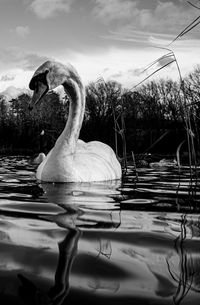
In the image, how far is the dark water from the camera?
5.42ft

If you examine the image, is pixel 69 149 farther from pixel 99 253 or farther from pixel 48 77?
pixel 99 253

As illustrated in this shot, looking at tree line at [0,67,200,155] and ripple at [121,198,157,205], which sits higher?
tree line at [0,67,200,155]

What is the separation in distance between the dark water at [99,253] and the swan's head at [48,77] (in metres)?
2.58

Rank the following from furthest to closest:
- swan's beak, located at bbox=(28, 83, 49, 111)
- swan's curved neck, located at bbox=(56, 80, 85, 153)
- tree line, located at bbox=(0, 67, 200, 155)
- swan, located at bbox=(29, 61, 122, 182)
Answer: tree line, located at bbox=(0, 67, 200, 155) → swan's curved neck, located at bbox=(56, 80, 85, 153) → swan's beak, located at bbox=(28, 83, 49, 111) → swan, located at bbox=(29, 61, 122, 182)

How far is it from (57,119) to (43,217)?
61371 mm

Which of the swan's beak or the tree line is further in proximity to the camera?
the tree line

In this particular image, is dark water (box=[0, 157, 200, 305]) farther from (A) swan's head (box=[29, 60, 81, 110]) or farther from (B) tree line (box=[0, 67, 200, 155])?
(B) tree line (box=[0, 67, 200, 155])

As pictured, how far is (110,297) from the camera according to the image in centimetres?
161

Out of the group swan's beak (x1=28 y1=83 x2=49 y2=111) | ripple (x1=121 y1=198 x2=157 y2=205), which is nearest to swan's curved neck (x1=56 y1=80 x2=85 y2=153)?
swan's beak (x1=28 y1=83 x2=49 y2=111)

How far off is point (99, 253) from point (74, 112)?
511 cm

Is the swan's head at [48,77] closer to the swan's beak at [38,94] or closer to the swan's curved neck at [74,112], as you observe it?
the swan's beak at [38,94]

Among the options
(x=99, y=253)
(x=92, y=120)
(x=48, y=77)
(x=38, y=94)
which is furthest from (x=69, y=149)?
(x=92, y=120)

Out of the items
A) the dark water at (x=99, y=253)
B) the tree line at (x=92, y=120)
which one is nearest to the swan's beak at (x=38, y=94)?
the dark water at (x=99, y=253)

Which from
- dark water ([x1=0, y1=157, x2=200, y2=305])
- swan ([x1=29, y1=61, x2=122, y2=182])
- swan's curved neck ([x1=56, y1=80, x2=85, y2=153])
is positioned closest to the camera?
dark water ([x1=0, y1=157, x2=200, y2=305])
